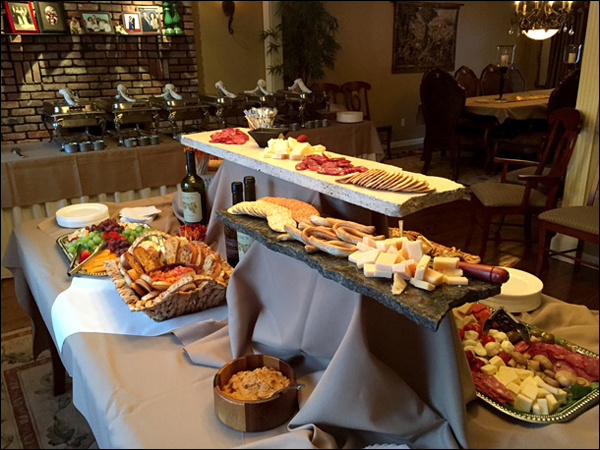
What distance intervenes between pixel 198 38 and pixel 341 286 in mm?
3251

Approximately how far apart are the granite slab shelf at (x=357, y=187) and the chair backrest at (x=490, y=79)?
232 millimetres

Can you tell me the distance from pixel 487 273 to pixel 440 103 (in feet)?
2.38

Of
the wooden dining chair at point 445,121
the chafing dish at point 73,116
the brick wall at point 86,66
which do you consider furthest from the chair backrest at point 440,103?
the brick wall at point 86,66

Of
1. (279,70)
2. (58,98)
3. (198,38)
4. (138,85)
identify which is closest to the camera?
(58,98)

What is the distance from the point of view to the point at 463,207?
142 cm

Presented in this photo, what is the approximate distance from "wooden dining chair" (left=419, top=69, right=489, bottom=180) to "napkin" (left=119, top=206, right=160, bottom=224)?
0.76m

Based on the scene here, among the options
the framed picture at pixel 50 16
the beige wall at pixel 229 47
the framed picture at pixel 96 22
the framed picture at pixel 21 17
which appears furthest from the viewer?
the beige wall at pixel 229 47

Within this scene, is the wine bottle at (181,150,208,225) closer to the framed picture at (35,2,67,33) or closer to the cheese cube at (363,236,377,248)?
the cheese cube at (363,236,377,248)

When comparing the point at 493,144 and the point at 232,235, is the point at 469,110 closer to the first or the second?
the point at 493,144

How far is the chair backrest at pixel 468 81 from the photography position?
1.04 metres

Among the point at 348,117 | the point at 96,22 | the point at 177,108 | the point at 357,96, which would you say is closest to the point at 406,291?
the point at 177,108

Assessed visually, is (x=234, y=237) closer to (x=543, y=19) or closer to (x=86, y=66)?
(x=543, y=19)

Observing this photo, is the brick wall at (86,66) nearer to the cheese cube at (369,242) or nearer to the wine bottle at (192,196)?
the wine bottle at (192,196)

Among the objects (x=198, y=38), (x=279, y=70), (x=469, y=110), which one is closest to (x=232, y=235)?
(x=469, y=110)
